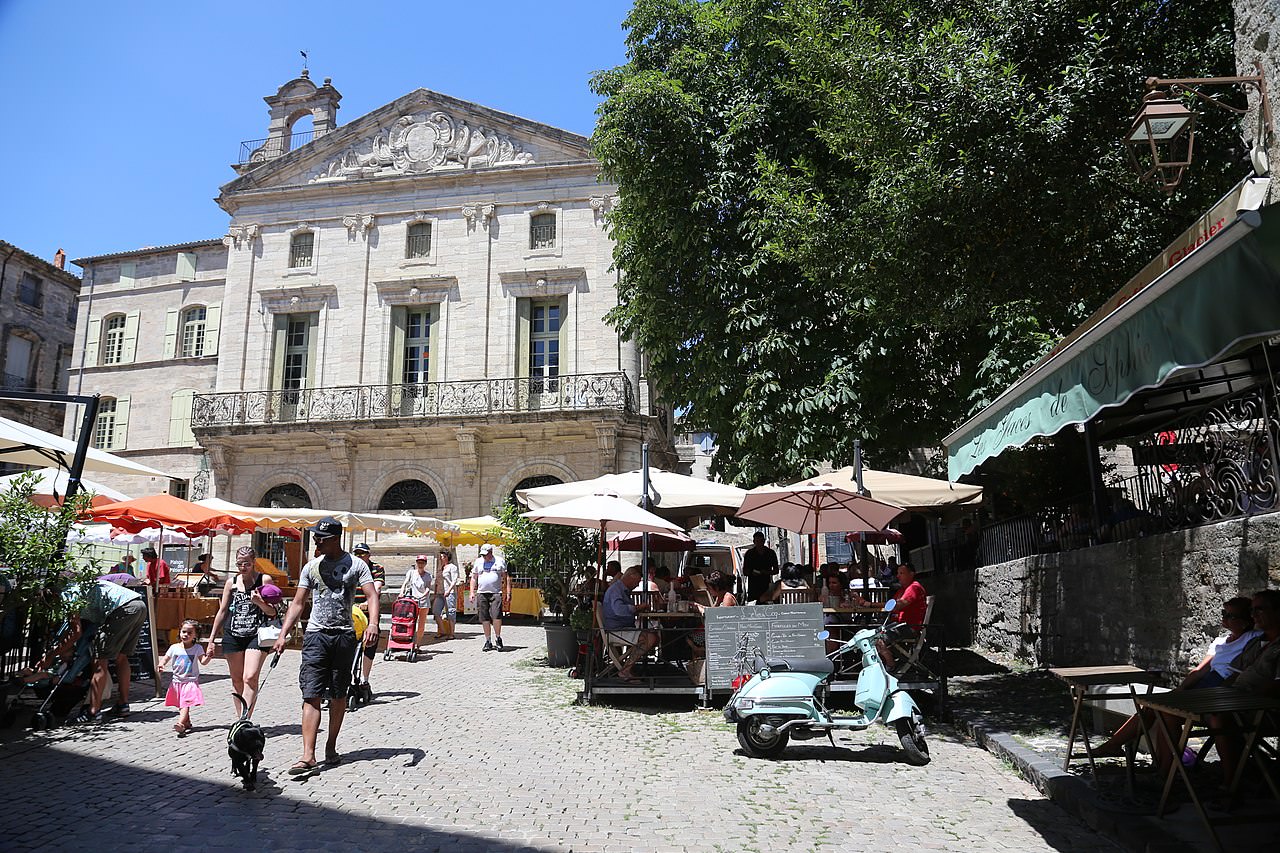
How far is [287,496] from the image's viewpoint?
81.7ft

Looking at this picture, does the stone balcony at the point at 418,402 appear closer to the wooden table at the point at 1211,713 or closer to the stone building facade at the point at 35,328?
the stone building facade at the point at 35,328

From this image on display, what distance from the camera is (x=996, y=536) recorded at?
12.3m

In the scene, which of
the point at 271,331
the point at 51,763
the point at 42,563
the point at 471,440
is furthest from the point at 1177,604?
the point at 271,331

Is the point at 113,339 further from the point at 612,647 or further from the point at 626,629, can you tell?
the point at 626,629

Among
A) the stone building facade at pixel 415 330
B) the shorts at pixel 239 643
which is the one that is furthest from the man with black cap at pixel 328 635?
the stone building facade at pixel 415 330

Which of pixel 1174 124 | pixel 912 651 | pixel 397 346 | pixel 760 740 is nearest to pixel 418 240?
pixel 397 346

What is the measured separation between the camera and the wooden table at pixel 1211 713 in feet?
12.5

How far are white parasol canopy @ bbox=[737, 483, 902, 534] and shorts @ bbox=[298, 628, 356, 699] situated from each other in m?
4.91

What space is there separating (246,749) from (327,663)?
743mm

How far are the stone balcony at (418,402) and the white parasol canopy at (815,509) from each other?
472 inches

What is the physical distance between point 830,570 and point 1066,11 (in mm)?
7032

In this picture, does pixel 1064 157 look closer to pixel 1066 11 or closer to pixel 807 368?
pixel 1066 11

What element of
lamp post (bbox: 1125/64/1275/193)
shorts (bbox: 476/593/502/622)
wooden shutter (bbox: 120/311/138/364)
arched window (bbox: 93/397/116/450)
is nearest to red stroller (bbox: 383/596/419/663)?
shorts (bbox: 476/593/502/622)

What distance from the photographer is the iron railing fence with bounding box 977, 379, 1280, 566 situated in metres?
5.74
